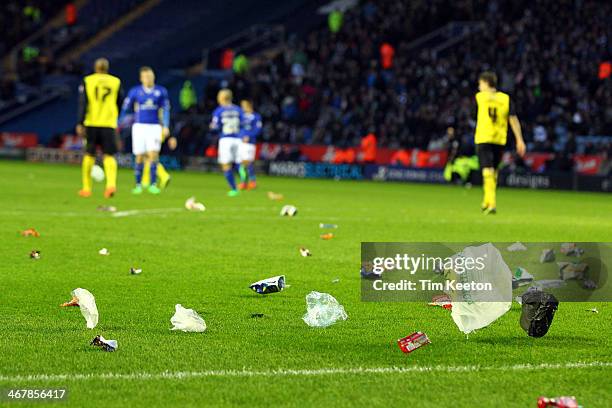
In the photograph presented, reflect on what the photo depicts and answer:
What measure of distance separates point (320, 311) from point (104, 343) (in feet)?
5.02

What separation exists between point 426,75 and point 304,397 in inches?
1203

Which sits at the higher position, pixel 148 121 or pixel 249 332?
pixel 148 121

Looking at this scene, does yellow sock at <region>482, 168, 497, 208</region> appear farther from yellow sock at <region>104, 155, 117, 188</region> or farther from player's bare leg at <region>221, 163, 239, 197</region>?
yellow sock at <region>104, 155, 117, 188</region>

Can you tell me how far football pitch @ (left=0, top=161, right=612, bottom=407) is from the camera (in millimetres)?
5344

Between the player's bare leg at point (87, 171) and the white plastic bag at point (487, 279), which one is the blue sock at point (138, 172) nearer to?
the player's bare leg at point (87, 171)

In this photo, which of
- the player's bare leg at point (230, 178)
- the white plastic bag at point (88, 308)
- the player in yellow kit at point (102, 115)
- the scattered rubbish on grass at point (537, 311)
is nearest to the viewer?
the scattered rubbish on grass at point (537, 311)

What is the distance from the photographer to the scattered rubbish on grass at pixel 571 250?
6.17 meters

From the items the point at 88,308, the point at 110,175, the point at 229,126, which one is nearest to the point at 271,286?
the point at 88,308

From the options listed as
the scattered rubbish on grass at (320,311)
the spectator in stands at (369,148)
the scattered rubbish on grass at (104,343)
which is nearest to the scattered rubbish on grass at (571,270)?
the scattered rubbish on grass at (320,311)

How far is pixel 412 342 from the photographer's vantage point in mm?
6199

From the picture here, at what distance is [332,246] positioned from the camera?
12.5 metres

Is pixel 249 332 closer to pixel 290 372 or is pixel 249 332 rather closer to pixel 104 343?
pixel 104 343

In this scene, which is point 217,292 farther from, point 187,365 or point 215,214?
point 215,214

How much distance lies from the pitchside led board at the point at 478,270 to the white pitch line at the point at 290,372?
0.37m
